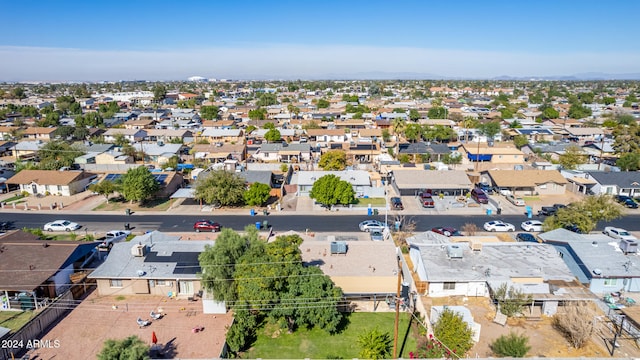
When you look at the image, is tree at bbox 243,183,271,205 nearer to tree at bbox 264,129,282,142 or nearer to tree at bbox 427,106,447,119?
→ tree at bbox 264,129,282,142

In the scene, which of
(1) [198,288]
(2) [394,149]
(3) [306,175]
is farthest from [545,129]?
(1) [198,288]

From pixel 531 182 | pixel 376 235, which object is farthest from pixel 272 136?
pixel 531 182

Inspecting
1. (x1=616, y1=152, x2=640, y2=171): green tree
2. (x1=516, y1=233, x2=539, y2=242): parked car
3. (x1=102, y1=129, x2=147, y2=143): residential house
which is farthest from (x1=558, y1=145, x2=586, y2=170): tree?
(x1=102, y1=129, x2=147, y2=143): residential house

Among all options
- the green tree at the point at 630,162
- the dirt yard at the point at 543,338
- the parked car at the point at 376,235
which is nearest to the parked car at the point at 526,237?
the dirt yard at the point at 543,338

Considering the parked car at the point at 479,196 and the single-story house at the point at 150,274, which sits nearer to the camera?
the single-story house at the point at 150,274

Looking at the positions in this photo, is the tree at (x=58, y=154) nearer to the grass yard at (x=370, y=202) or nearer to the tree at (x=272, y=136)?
the tree at (x=272, y=136)

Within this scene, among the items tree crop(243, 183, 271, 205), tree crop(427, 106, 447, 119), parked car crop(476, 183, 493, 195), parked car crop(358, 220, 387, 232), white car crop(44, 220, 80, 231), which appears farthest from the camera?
tree crop(427, 106, 447, 119)
